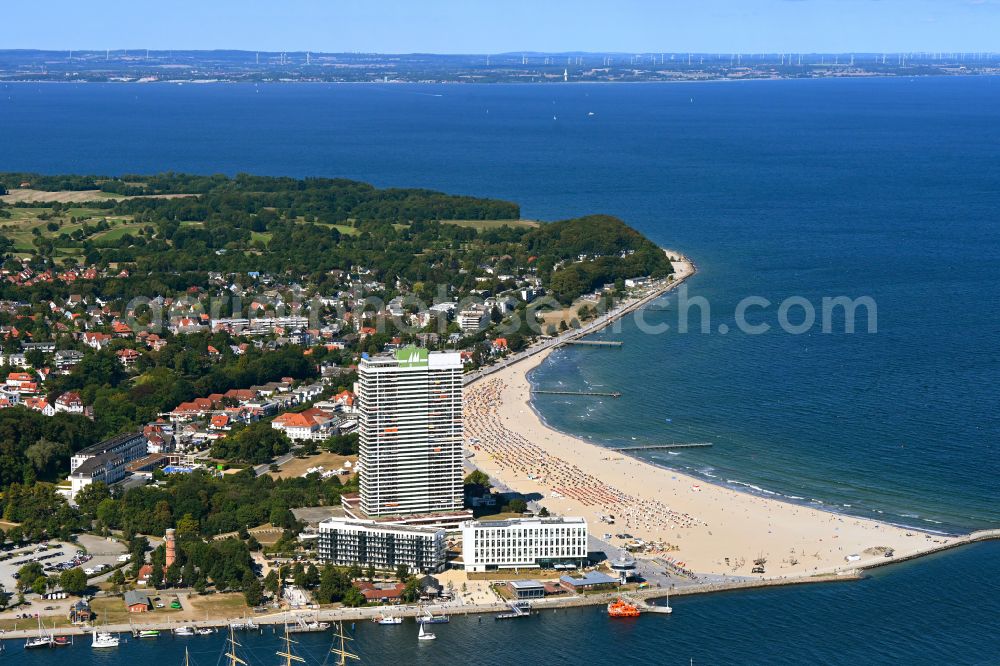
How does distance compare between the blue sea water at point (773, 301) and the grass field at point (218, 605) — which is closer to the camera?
the blue sea water at point (773, 301)

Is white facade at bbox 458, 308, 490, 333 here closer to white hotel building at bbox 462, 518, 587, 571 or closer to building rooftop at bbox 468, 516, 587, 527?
building rooftop at bbox 468, 516, 587, 527

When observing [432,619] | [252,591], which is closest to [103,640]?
[252,591]

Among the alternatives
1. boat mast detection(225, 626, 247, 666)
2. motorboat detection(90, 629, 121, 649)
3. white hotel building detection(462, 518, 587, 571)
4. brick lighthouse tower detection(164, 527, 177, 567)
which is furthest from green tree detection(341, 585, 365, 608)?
motorboat detection(90, 629, 121, 649)

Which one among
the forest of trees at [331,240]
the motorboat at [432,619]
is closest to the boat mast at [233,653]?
the motorboat at [432,619]

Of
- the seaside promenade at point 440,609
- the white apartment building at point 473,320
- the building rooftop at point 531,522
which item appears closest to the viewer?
the seaside promenade at point 440,609

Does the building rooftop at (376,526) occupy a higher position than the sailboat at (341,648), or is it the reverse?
the building rooftop at (376,526)

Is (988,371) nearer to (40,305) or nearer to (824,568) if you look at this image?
(824,568)

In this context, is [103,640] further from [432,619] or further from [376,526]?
[376,526]

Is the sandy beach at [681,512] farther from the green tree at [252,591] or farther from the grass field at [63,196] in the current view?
the grass field at [63,196]
